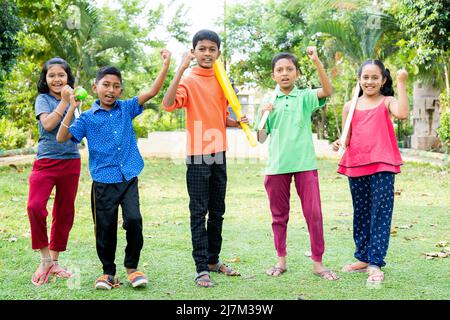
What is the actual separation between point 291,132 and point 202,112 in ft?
2.09

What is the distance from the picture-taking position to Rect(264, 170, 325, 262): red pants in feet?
13.7

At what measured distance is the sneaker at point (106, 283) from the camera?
3.85m

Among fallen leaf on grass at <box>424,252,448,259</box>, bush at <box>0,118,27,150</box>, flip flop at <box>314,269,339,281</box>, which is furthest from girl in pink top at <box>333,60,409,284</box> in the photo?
bush at <box>0,118,27,150</box>

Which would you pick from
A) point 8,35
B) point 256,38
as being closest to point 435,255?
point 8,35

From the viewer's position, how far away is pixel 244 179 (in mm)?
11102

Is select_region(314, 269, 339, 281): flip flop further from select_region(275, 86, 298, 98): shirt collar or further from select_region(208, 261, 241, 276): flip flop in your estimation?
select_region(275, 86, 298, 98): shirt collar

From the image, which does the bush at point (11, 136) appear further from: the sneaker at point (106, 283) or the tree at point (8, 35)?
the sneaker at point (106, 283)

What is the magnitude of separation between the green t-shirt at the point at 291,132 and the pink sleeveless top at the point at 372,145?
0.28 m

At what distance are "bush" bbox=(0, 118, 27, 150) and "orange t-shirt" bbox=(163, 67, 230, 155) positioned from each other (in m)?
11.6

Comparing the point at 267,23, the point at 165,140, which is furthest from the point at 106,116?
the point at 267,23

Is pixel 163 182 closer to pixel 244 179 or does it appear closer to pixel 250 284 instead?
pixel 244 179

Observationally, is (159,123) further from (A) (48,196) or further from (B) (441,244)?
(A) (48,196)

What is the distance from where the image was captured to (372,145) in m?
4.16

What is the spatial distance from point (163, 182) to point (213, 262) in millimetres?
6373
